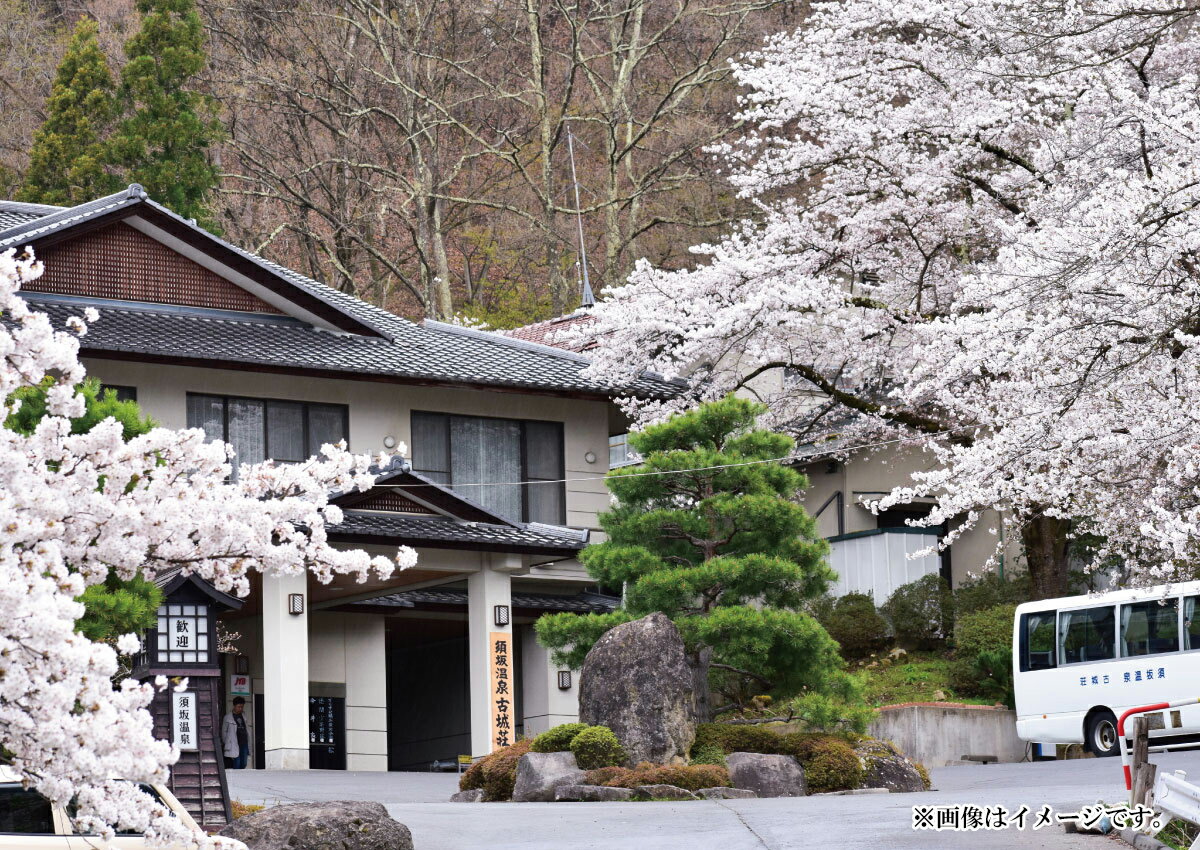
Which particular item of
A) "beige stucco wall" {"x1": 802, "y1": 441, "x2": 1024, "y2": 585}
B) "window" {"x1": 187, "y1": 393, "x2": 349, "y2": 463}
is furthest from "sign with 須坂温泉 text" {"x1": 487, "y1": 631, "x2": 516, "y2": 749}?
"beige stucco wall" {"x1": 802, "y1": 441, "x2": 1024, "y2": 585}

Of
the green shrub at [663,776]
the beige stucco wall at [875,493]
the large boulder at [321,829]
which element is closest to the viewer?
the large boulder at [321,829]

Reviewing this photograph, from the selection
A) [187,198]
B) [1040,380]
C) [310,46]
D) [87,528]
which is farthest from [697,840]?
[310,46]

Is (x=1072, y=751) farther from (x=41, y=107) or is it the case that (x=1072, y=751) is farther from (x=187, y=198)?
(x=41, y=107)

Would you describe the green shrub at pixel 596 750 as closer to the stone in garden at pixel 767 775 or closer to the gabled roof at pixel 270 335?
the stone in garden at pixel 767 775

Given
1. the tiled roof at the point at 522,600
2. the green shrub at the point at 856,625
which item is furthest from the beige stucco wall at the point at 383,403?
the green shrub at the point at 856,625

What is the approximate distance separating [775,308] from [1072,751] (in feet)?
26.3

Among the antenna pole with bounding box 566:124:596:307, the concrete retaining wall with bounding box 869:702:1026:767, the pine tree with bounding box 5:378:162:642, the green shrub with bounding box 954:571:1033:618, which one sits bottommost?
the concrete retaining wall with bounding box 869:702:1026:767

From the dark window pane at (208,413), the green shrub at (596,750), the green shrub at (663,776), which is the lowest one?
the green shrub at (663,776)

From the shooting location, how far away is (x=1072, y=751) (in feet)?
80.2

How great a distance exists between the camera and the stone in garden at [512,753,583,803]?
16531mm

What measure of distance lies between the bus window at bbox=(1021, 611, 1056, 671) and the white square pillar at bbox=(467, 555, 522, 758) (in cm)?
748

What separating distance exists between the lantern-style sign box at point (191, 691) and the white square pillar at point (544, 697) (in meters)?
11.4

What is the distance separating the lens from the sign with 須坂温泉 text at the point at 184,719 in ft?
44.6

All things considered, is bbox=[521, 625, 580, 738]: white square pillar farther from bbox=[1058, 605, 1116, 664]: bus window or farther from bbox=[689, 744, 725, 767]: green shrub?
bbox=[689, 744, 725, 767]: green shrub
